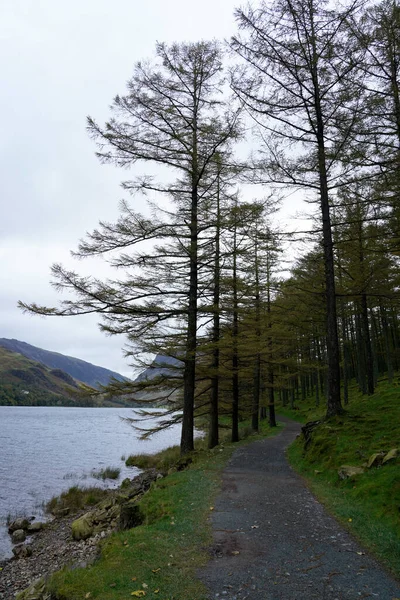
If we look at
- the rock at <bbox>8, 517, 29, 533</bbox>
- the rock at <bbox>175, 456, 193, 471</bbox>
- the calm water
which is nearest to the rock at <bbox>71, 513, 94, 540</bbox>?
the calm water

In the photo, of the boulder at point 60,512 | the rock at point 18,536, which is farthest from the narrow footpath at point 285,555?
the boulder at point 60,512

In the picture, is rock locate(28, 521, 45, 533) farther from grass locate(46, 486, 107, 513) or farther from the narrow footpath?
the narrow footpath

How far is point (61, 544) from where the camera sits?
30.1 ft

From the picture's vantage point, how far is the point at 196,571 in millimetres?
4406

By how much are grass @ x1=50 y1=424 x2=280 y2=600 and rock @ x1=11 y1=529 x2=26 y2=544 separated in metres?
5.40

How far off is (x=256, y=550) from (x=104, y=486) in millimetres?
14251

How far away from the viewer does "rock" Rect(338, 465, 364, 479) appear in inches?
308

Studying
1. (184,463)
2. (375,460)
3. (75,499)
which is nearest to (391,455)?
(375,460)

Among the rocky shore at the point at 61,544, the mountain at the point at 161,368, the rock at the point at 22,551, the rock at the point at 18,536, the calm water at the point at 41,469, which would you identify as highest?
the mountain at the point at 161,368

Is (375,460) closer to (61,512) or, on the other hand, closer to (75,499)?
(61,512)

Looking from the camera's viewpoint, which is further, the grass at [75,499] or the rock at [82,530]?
the grass at [75,499]

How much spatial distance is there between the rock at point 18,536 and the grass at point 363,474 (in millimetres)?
7921

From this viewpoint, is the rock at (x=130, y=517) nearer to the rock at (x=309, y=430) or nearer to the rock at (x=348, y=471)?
the rock at (x=348, y=471)

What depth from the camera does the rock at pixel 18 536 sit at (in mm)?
10406
